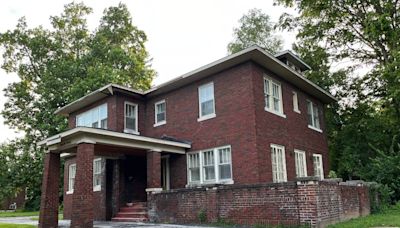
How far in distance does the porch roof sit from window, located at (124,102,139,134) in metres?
3.21

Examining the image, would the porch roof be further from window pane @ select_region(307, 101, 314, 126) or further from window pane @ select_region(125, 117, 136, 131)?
window pane @ select_region(307, 101, 314, 126)

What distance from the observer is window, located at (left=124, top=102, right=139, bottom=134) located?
55.3 ft

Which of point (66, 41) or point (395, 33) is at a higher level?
point (66, 41)

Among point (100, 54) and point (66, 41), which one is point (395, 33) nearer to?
point (100, 54)

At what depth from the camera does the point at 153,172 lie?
13562 millimetres

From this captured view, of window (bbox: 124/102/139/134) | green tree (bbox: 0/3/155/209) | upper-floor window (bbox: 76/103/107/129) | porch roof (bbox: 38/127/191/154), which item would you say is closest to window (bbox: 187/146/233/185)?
porch roof (bbox: 38/127/191/154)

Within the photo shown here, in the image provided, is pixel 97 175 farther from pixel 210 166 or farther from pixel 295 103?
pixel 295 103

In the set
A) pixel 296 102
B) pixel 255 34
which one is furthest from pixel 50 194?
pixel 255 34

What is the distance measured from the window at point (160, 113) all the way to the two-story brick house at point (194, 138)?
0.05 metres

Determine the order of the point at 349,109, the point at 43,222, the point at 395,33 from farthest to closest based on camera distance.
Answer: the point at 349,109, the point at 395,33, the point at 43,222

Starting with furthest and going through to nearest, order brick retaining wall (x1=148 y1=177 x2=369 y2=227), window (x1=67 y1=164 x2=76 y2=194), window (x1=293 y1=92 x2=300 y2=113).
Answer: window (x1=67 y1=164 x2=76 y2=194), window (x1=293 y1=92 x2=300 y2=113), brick retaining wall (x1=148 y1=177 x2=369 y2=227)

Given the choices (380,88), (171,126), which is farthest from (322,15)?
(171,126)

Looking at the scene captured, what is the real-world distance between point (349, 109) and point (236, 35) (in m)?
13.4

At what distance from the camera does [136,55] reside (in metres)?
32.8
